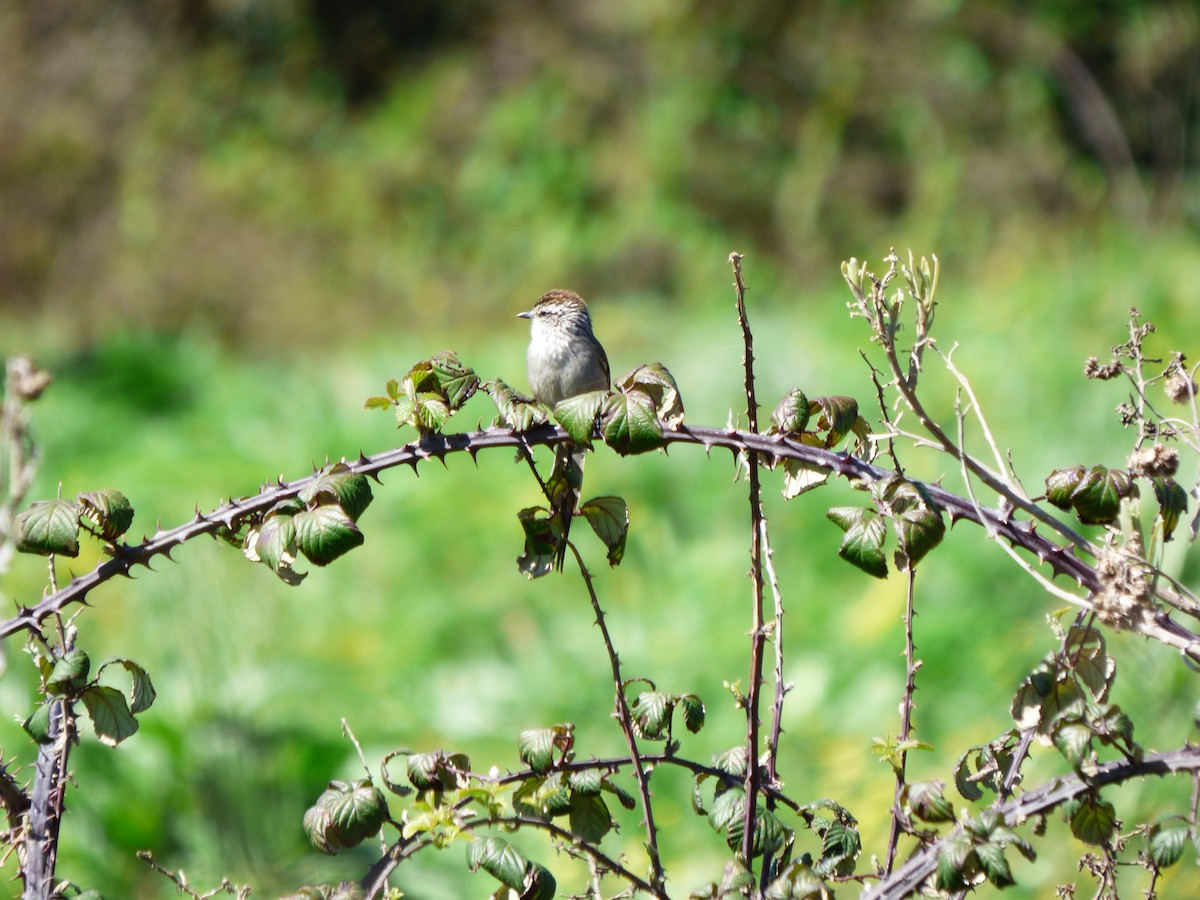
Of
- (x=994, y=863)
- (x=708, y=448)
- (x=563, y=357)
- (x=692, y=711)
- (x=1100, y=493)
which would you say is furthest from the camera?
(x=563, y=357)

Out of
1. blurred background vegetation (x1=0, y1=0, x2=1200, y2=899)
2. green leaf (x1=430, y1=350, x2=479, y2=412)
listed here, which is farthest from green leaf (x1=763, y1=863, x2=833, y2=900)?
blurred background vegetation (x1=0, y1=0, x2=1200, y2=899)

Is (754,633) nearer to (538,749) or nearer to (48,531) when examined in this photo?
(538,749)

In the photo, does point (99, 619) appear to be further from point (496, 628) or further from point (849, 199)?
point (849, 199)

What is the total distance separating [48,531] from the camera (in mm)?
1289

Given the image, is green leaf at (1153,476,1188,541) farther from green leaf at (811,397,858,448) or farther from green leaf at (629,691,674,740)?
green leaf at (629,691,674,740)

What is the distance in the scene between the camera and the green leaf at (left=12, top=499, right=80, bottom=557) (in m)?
1.28

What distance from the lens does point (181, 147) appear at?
46.9ft

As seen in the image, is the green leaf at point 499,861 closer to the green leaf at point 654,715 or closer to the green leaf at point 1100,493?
the green leaf at point 654,715

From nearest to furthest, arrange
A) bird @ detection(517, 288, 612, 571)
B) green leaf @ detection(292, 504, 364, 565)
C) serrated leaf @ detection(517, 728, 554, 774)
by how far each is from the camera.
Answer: green leaf @ detection(292, 504, 364, 565) < serrated leaf @ detection(517, 728, 554, 774) < bird @ detection(517, 288, 612, 571)

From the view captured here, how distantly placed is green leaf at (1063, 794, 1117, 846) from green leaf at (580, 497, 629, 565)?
1.89 ft

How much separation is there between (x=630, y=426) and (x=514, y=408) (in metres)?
0.20

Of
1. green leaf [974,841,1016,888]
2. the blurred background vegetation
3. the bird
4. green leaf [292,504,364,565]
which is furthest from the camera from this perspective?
the blurred background vegetation

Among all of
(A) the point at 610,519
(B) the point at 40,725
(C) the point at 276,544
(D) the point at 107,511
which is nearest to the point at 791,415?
(A) the point at 610,519

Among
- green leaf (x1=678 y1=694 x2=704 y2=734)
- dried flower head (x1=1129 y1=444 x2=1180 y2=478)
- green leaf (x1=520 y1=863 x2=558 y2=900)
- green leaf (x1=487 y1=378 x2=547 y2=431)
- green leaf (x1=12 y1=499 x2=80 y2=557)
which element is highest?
green leaf (x1=487 y1=378 x2=547 y2=431)
